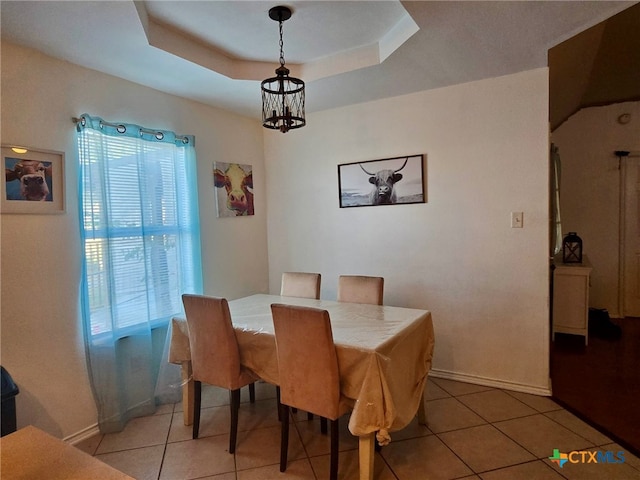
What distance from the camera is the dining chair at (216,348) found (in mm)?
2084

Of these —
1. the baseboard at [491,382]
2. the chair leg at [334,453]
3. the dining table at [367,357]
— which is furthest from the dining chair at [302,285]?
the baseboard at [491,382]

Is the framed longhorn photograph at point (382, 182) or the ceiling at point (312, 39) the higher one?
the ceiling at point (312, 39)

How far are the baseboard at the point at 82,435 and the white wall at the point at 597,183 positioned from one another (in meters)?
5.24

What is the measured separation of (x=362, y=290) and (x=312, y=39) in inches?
69.4

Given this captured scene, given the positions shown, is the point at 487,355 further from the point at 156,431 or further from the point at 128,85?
the point at 128,85

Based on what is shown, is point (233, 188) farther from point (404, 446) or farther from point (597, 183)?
point (597, 183)

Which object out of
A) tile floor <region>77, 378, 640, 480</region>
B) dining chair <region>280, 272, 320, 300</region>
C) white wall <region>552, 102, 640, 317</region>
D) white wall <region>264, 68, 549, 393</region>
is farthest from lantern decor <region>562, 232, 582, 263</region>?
dining chair <region>280, 272, 320, 300</region>

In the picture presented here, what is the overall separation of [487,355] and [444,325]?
391 mm

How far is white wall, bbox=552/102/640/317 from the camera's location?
4.25 m

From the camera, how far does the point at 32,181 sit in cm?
208

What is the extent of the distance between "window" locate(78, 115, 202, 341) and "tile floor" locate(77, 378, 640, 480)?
0.76 m

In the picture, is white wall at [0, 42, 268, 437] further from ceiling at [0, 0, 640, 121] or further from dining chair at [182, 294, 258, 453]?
dining chair at [182, 294, 258, 453]

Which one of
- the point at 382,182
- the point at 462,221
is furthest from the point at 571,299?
the point at 382,182

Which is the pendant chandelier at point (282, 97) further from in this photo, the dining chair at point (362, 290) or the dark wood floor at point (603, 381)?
the dark wood floor at point (603, 381)
